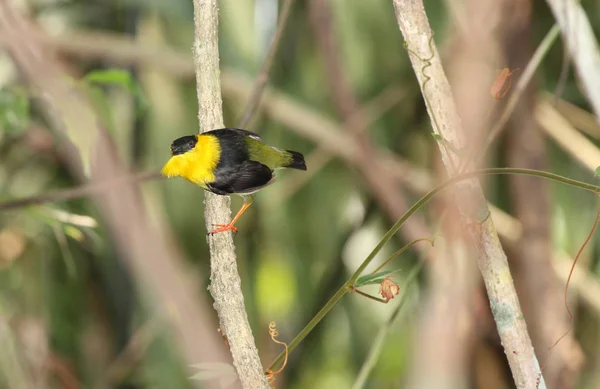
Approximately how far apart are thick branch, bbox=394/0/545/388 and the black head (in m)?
0.27

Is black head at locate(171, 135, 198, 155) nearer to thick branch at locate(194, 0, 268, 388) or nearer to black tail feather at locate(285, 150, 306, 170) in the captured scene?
thick branch at locate(194, 0, 268, 388)

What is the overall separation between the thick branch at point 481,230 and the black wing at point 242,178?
228 mm

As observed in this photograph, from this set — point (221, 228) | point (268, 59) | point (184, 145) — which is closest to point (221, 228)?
point (221, 228)

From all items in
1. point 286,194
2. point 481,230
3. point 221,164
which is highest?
point 221,164

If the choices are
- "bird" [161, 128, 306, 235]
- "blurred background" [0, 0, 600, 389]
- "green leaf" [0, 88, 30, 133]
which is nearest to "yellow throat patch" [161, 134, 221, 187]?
"bird" [161, 128, 306, 235]

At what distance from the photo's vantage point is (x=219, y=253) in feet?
2.54

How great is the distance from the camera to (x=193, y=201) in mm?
2615

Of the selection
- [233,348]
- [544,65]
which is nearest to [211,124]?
[233,348]

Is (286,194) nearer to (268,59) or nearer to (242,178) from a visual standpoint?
(268,59)

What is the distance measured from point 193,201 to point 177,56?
1.73 ft

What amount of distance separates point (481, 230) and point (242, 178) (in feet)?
0.94

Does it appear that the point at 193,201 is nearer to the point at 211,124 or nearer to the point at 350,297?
the point at 350,297

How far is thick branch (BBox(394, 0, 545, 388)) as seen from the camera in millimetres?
797

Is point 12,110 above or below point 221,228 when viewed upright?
above
